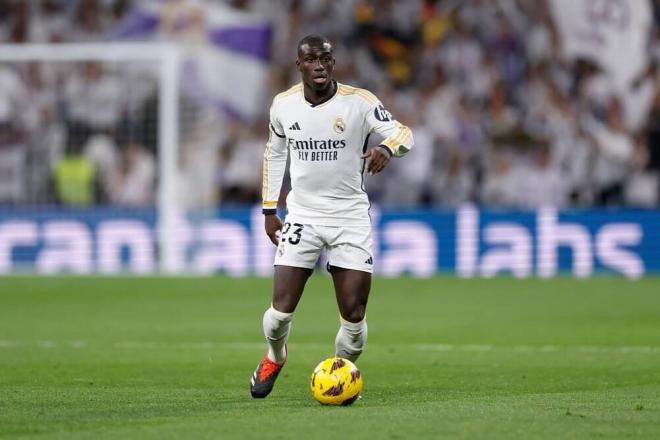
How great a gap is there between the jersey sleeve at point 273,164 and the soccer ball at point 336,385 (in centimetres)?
146

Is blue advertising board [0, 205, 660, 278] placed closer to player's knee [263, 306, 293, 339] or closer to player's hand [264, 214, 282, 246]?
player's hand [264, 214, 282, 246]

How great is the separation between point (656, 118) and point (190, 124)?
7860 mm

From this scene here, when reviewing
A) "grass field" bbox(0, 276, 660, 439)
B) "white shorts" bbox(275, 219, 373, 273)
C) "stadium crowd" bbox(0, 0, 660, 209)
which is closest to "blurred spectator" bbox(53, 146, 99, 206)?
"stadium crowd" bbox(0, 0, 660, 209)

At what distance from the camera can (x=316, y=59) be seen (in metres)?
9.23

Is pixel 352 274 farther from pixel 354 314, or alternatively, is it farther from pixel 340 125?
pixel 340 125

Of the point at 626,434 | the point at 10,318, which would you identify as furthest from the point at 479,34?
the point at 626,434

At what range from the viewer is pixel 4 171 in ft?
77.2

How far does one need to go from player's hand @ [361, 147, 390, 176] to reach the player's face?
677 millimetres

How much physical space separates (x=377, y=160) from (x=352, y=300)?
1.05m

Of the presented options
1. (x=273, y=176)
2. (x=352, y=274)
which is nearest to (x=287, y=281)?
(x=352, y=274)

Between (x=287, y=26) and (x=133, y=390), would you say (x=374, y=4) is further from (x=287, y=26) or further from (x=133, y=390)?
(x=133, y=390)

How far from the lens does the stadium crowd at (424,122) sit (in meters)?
23.5

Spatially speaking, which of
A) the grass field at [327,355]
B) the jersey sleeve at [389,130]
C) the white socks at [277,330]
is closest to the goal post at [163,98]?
the grass field at [327,355]

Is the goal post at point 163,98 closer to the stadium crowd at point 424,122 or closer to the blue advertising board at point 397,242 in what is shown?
the blue advertising board at point 397,242
